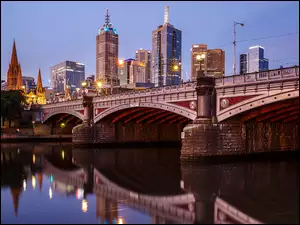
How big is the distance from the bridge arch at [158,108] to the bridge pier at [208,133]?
2.04m

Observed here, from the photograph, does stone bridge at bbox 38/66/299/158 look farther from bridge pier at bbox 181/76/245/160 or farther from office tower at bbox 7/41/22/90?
office tower at bbox 7/41/22/90

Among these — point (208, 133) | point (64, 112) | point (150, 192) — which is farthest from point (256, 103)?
point (64, 112)

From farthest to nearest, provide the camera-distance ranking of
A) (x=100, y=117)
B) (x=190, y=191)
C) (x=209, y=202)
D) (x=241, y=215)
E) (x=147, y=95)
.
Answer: (x=100, y=117)
(x=147, y=95)
(x=190, y=191)
(x=209, y=202)
(x=241, y=215)

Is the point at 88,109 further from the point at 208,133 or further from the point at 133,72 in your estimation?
the point at 133,72

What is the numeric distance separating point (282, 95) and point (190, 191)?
9.87 m

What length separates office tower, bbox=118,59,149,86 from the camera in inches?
6265

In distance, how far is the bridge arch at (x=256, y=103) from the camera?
78.2 ft

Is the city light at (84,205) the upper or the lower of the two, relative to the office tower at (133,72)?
lower

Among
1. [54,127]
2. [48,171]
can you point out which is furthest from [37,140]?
[48,171]

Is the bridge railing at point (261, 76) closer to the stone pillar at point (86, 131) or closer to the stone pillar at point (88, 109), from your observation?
the stone pillar at point (86, 131)

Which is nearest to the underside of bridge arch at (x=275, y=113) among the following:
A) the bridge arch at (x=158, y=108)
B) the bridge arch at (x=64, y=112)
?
the bridge arch at (x=158, y=108)

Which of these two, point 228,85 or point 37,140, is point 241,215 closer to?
point 228,85

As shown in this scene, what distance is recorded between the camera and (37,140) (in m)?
61.2

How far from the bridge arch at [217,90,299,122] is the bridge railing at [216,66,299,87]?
3.81 ft
